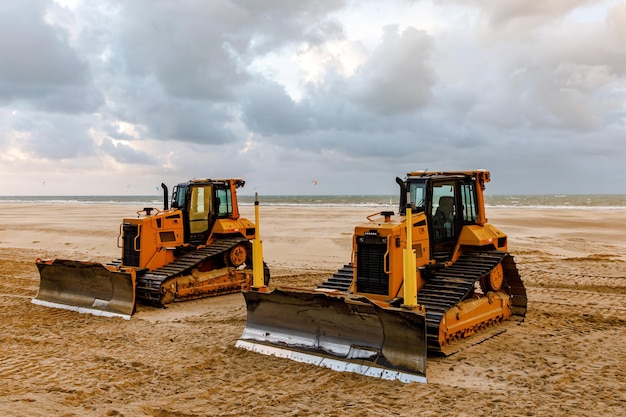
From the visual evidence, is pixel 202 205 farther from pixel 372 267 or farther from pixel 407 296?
pixel 407 296

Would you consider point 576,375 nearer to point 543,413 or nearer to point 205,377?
point 543,413

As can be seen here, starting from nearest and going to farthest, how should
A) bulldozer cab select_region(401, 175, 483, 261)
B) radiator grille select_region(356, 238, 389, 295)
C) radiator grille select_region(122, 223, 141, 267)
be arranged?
radiator grille select_region(356, 238, 389, 295), bulldozer cab select_region(401, 175, 483, 261), radiator grille select_region(122, 223, 141, 267)

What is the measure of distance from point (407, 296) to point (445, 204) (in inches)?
120

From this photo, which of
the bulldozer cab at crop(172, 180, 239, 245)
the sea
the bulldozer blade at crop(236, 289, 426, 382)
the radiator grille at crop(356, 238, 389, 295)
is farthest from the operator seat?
the sea

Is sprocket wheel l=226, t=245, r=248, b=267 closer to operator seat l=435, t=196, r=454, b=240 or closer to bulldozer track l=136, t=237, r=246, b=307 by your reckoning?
bulldozer track l=136, t=237, r=246, b=307

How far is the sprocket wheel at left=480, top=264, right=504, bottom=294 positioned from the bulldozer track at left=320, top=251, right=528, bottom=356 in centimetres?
24

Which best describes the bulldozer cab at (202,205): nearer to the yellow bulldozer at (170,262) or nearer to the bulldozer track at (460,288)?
the yellow bulldozer at (170,262)

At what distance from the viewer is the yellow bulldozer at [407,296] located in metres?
6.88

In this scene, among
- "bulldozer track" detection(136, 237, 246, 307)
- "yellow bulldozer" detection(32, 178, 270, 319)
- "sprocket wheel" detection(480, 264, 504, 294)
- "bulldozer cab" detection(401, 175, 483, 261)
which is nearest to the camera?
"bulldozer cab" detection(401, 175, 483, 261)

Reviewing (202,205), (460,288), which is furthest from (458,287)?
(202,205)

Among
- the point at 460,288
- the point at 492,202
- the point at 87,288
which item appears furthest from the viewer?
the point at 492,202

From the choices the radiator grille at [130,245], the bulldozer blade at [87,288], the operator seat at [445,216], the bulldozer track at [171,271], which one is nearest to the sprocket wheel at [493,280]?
the operator seat at [445,216]

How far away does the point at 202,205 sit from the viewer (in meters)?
13.0

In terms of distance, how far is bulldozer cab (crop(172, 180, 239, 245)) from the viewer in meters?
12.8
